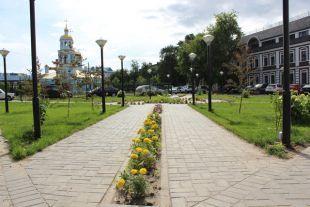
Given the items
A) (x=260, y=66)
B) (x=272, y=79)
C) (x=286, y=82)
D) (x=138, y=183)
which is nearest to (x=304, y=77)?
(x=272, y=79)

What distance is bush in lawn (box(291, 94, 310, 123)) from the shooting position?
1306 centimetres

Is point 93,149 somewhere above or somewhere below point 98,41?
below

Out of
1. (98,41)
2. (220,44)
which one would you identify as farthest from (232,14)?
(98,41)

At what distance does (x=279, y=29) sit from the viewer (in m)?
61.6

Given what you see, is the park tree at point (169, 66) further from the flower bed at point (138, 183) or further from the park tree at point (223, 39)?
the flower bed at point (138, 183)

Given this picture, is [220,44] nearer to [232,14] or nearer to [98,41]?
[232,14]

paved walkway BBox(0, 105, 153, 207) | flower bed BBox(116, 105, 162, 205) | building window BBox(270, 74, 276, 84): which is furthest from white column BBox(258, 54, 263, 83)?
flower bed BBox(116, 105, 162, 205)

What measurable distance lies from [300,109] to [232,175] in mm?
7992

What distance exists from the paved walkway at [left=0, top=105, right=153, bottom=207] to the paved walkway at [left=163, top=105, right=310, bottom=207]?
1053mm

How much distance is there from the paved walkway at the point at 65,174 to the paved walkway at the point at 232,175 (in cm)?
105

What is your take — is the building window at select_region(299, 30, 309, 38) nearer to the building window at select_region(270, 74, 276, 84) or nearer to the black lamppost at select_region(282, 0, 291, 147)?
the building window at select_region(270, 74, 276, 84)

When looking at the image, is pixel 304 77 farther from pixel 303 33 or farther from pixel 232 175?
pixel 232 175

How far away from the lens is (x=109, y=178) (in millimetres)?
5969

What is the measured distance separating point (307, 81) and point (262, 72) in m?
11.2
